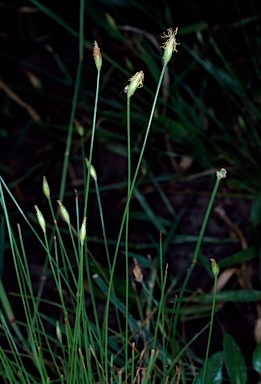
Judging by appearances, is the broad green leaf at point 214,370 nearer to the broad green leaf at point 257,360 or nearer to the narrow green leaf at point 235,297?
the broad green leaf at point 257,360

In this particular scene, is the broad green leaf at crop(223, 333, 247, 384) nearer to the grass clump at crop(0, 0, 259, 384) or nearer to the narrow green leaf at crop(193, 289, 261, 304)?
the grass clump at crop(0, 0, 259, 384)

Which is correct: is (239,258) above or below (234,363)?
above

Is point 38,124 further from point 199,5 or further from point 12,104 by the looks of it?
point 199,5

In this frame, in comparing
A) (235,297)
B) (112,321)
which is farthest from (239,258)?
(112,321)

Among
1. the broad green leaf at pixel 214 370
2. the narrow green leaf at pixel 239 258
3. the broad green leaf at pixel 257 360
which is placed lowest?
the broad green leaf at pixel 214 370

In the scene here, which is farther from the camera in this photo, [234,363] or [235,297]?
[235,297]

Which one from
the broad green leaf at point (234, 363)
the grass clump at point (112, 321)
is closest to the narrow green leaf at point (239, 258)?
the grass clump at point (112, 321)

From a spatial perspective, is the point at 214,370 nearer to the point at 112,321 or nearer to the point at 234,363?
the point at 234,363

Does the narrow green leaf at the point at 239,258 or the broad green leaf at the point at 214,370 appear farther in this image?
the narrow green leaf at the point at 239,258
